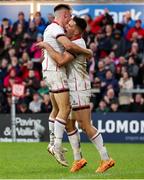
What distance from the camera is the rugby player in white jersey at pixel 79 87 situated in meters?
14.4

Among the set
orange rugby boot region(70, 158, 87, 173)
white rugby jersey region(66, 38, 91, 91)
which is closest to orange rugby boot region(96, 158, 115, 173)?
orange rugby boot region(70, 158, 87, 173)

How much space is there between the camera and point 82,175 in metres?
13.8

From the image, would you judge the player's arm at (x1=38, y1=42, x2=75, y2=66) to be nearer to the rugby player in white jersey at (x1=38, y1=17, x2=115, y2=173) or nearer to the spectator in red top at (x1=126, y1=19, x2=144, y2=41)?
the rugby player in white jersey at (x1=38, y1=17, x2=115, y2=173)

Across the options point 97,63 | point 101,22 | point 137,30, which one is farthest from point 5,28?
point 137,30

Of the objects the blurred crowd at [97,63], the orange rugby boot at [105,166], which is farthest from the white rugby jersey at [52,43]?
the blurred crowd at [97,63]

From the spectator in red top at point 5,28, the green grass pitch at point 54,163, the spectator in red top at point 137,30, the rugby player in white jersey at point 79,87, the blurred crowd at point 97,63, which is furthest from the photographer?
the spectator in red top at point 5,28

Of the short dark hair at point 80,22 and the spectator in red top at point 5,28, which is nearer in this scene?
the short dark hair at point 80,22

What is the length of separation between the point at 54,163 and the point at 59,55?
120 inches

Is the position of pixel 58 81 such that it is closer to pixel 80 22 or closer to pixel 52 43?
pixel 52 43

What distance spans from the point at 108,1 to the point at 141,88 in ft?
14.2

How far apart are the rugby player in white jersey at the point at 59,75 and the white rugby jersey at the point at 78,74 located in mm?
120

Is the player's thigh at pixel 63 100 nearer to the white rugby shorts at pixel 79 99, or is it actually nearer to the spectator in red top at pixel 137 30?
the white rugby shorts at pixel 79 99

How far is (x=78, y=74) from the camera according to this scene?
14.6 m

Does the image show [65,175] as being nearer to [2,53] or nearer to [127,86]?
[127,86]
